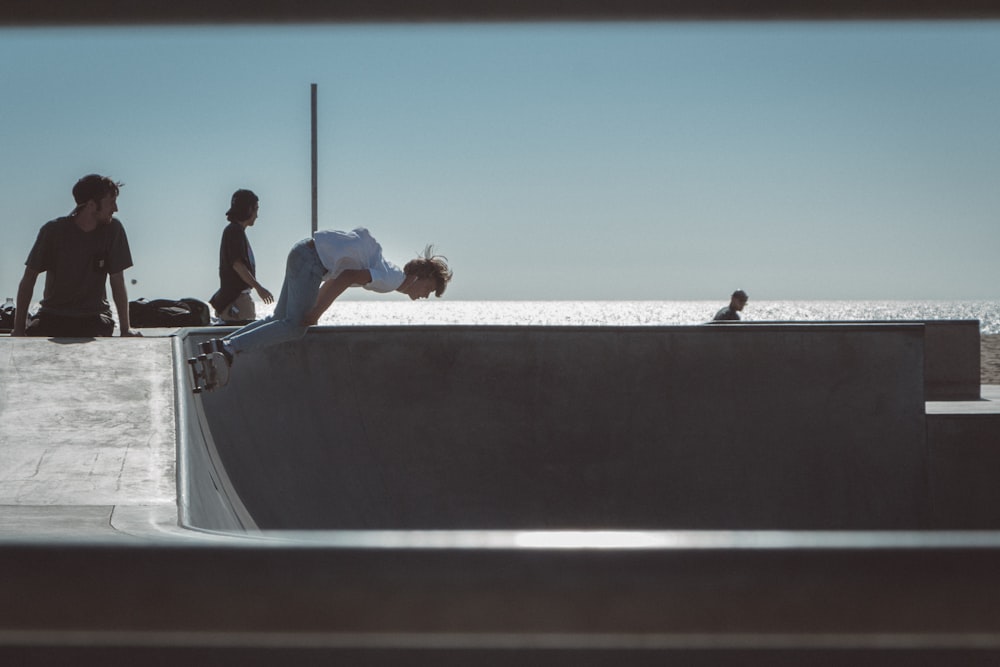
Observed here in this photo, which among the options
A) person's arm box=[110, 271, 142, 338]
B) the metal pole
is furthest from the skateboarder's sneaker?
the metal pole

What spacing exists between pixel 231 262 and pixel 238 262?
0.09 meters

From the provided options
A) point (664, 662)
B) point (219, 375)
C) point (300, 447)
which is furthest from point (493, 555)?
point (300, 447)

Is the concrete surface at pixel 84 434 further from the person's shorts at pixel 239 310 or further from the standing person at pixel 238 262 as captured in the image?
the person's shorts at pixel 239 310

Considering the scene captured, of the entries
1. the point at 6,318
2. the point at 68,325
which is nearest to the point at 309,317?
the point at 68,325

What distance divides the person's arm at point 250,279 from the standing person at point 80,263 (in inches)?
37.6

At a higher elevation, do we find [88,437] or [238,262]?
[238,262]

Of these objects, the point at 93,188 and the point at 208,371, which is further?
the point at 93,188

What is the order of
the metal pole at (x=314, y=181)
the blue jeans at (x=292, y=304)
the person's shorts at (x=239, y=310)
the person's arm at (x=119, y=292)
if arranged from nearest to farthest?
the blue jeans at (x=292, y=304)
the person's arm at (x=119, y=292)
the person's shorts at (x=239, y=310)
the metal pole at (x=314, y=181)

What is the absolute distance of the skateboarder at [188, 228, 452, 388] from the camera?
6.55 meters

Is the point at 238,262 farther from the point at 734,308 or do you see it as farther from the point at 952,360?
the point at 952,360

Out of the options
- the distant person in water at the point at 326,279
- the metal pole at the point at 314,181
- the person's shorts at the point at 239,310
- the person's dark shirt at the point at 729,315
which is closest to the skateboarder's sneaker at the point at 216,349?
the distant person in water at the point at 326,279

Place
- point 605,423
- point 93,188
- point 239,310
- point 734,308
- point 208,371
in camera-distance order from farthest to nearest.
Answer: point 734,308 → point 239,310 → point 605,423 → point 93,188 → point 208,371

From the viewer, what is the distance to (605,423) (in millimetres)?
8164

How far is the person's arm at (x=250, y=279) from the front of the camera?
Answer: 28.2ft
